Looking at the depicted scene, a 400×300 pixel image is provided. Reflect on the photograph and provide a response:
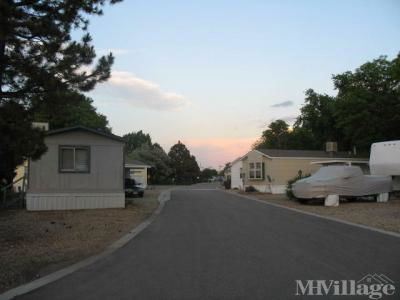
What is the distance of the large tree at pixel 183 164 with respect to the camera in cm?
8681

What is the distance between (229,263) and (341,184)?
14.9 m

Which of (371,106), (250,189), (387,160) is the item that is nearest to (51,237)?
(387,160)

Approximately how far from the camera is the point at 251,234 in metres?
12.0

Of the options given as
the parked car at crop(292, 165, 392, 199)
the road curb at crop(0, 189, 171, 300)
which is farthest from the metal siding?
the parked car at crop(292, 165, 392, 199)

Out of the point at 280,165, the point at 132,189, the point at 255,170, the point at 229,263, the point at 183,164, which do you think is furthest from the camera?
the point at 183,164

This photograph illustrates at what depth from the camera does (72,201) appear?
19.8m

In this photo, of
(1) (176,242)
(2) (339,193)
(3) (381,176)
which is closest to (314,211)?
(2) (339,193)

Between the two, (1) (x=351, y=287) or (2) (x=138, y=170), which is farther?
(2) (x=138, y=170)

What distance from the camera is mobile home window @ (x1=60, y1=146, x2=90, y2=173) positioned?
19969mm

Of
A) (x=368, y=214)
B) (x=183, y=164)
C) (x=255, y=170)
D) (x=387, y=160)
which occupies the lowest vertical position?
(x=368, y=214)

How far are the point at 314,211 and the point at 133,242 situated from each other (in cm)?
1010

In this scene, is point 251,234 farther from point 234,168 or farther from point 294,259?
point 234,168

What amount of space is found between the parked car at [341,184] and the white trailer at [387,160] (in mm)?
1458

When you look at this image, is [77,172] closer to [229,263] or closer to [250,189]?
[229,263]
